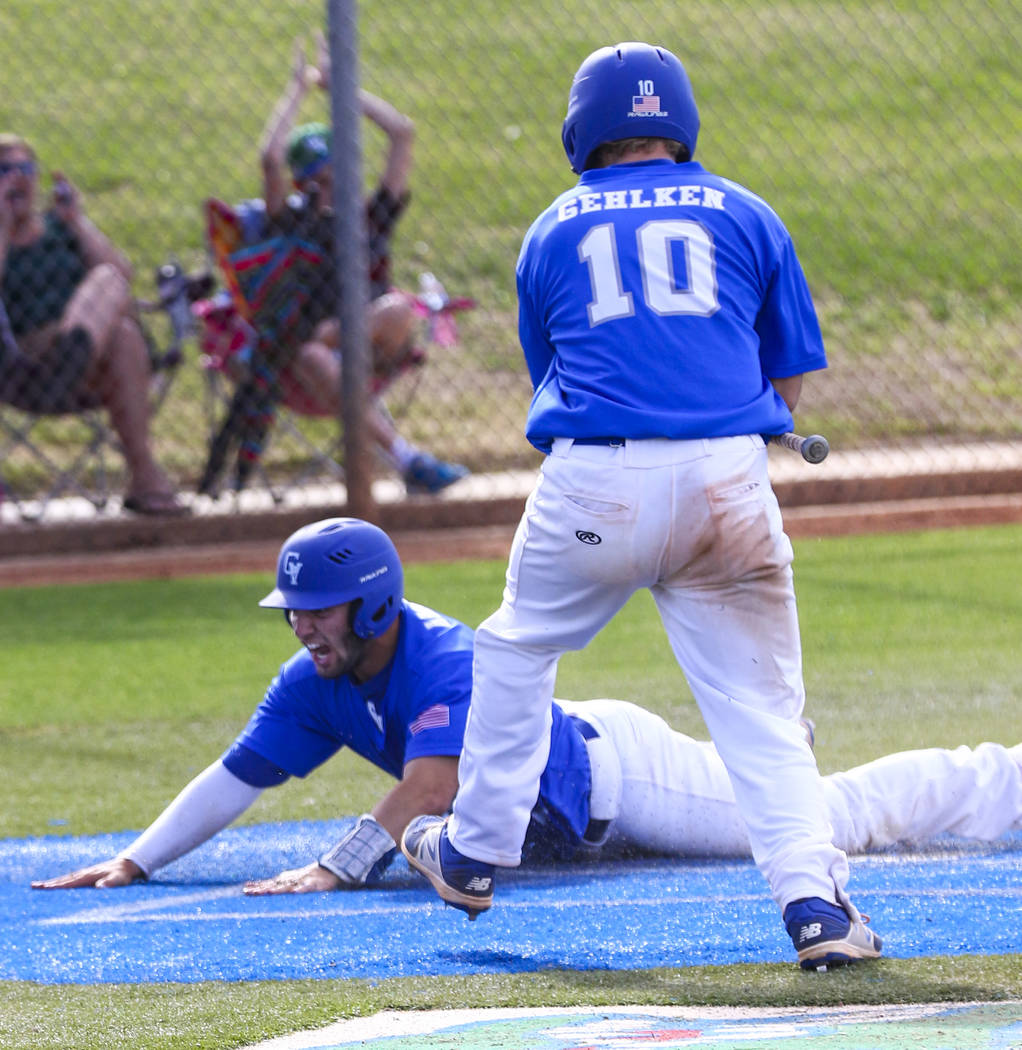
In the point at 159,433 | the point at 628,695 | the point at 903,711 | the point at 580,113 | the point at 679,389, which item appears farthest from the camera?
the point at 159,433

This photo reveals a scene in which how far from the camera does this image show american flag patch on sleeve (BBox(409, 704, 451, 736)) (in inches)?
162

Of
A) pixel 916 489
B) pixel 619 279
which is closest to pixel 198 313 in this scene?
pixel 916 489

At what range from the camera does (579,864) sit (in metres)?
4.50

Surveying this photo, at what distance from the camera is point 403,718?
4.26 metres

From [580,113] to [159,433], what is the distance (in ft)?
30.3

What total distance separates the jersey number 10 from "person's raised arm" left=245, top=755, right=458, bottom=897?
1.23 meters

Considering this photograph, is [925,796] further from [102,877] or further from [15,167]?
[15,167]

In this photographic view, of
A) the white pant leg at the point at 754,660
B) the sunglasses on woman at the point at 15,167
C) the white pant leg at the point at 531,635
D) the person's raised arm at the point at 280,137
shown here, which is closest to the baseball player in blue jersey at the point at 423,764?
the white pant leg at the point at 531,635

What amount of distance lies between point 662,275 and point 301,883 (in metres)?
1.73

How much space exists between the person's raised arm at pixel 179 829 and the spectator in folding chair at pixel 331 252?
454cm

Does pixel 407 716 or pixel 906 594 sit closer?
pixel 407 716

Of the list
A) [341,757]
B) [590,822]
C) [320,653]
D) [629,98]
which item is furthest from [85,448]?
[629,98]

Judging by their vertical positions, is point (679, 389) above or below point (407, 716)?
above

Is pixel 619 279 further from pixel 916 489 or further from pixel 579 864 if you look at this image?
pixel 916 489
